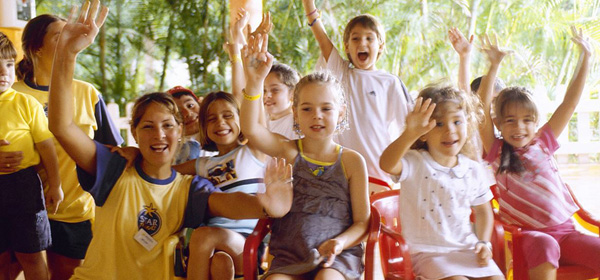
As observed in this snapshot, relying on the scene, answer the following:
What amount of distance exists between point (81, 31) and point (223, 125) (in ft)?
2.30

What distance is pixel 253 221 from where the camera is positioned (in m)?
2.38

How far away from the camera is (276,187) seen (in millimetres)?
1939

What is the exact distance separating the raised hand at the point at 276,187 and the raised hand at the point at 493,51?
48.1 inches

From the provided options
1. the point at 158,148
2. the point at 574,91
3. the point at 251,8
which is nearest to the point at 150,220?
the point at 158,148

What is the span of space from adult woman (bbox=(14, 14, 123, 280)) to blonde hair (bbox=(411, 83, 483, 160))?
1409 mm

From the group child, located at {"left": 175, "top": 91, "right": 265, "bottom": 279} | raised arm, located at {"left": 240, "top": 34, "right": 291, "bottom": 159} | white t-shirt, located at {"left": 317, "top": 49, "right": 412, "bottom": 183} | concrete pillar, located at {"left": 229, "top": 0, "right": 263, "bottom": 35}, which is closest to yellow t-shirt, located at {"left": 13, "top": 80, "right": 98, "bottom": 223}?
child, located at {"left": 175, "top": 91, "right": 265, "bottom": 279}

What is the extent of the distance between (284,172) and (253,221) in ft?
1.67

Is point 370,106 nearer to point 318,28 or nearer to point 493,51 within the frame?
point 318,28

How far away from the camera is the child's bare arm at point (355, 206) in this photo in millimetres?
2020

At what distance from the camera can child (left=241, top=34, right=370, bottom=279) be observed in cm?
208

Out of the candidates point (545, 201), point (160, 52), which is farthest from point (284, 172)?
point (160, 52)

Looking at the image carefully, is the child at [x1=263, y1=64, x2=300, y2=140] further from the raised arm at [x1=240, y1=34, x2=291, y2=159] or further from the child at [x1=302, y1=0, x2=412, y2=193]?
the raised arm at [x1=240, y1=34, x2=291, y2=159]

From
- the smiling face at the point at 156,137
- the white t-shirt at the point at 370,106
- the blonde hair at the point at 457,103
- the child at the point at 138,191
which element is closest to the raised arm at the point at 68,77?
the child at the point at 138,191

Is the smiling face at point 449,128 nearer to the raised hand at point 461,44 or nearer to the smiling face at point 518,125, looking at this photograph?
the smiling face at point 518,125
